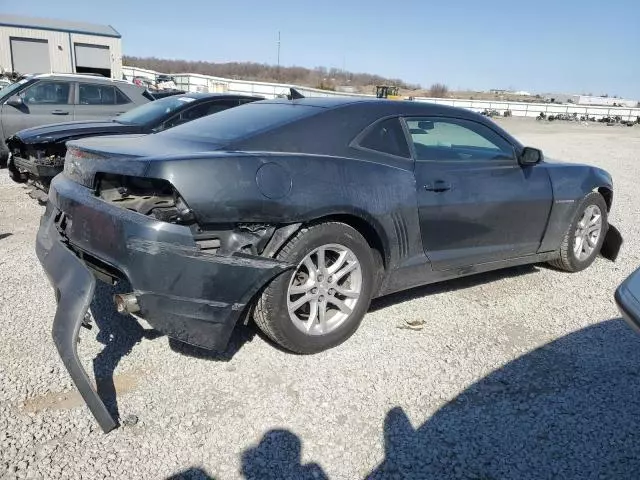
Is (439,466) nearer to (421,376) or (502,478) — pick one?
(502,478)

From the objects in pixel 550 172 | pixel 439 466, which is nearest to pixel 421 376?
pixel 439 466

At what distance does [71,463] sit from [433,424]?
1603 millimetres

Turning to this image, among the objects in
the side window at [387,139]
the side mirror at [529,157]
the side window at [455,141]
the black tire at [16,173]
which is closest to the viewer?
the side window at [387,139]

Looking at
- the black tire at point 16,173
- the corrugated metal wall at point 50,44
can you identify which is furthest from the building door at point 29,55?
the black tire at point 16,173

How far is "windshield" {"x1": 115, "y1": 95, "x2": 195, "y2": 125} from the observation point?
6.83 meters

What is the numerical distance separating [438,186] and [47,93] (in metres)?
8.03

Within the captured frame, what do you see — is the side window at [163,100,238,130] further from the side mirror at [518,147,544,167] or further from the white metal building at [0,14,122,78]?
the white metal building at [0,14,122,78]

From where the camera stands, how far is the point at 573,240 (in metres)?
4.55

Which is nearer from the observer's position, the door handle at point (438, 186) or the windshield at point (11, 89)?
the door handle at point (438, 186)

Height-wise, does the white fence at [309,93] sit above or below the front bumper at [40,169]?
above

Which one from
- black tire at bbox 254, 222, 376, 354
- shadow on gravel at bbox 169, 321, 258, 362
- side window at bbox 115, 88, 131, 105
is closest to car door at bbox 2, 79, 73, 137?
side window at bbox 115, 88, 131, 105

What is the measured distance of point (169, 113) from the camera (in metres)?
6.91

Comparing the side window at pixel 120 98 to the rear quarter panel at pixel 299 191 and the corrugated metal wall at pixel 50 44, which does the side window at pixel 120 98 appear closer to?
the rear quarter panel at pixel 299 191

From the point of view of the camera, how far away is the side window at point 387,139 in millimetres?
3297
